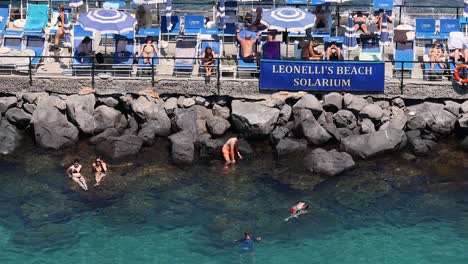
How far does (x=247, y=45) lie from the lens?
29094 millimetres

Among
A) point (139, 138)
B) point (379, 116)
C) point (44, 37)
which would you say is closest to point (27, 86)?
point (44, 37)

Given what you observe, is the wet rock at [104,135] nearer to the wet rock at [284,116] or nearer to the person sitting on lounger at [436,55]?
the wet rock at [284,116]

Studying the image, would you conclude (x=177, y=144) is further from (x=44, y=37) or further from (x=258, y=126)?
(x=44, y=37)

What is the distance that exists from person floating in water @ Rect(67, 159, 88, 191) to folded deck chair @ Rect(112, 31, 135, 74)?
5.20 metres

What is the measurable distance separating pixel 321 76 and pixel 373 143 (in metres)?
3.16

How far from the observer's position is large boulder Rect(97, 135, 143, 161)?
26.2 m

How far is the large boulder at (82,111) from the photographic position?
27.5 metres

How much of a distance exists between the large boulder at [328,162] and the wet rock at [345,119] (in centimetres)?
176

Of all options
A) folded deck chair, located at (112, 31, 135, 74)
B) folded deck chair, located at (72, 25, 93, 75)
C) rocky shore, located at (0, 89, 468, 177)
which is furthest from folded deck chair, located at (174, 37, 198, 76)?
folded deck chair, located at (72, 25, 93, 75)

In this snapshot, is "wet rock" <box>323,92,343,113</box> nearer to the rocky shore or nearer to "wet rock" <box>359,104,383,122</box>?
the rocky shore

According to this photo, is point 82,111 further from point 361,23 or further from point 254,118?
point 361,23

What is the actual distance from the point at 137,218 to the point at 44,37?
10324 mm

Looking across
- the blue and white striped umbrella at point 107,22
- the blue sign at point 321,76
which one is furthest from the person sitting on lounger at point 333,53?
the blue and white striped umbrella at point 107,22

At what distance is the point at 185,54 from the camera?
1163 inches
